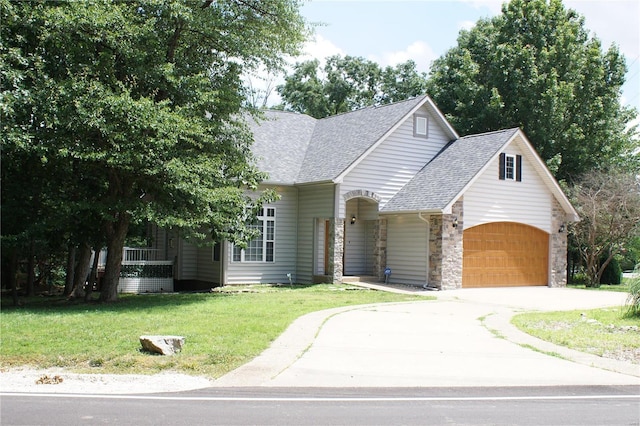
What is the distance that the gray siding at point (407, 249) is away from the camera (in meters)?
23.0

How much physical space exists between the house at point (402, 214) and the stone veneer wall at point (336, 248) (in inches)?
1.4

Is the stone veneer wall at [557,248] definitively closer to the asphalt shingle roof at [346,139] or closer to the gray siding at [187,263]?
the asphalt shingle roof at [346,139]

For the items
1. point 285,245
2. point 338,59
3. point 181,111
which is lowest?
point 285,245

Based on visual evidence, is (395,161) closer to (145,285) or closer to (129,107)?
(145,285)

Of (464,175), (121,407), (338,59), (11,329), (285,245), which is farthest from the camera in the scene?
(338,59)

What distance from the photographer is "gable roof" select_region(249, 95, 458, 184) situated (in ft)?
78.6

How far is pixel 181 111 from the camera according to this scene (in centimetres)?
1642

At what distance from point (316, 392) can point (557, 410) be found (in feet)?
9.83

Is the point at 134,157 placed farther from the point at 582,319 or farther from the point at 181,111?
the point at 582,319

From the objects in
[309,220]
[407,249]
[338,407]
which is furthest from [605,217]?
[338,407]

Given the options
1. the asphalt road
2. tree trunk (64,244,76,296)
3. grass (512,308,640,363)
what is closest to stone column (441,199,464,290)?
grass (512,308,640,363)

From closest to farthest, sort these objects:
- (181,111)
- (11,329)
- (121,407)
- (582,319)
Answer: (121,407) → (11,329) → (582,319) → (181,111)

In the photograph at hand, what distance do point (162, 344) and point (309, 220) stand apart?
577 inches

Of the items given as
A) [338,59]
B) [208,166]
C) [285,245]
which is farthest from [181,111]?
[338,59]
